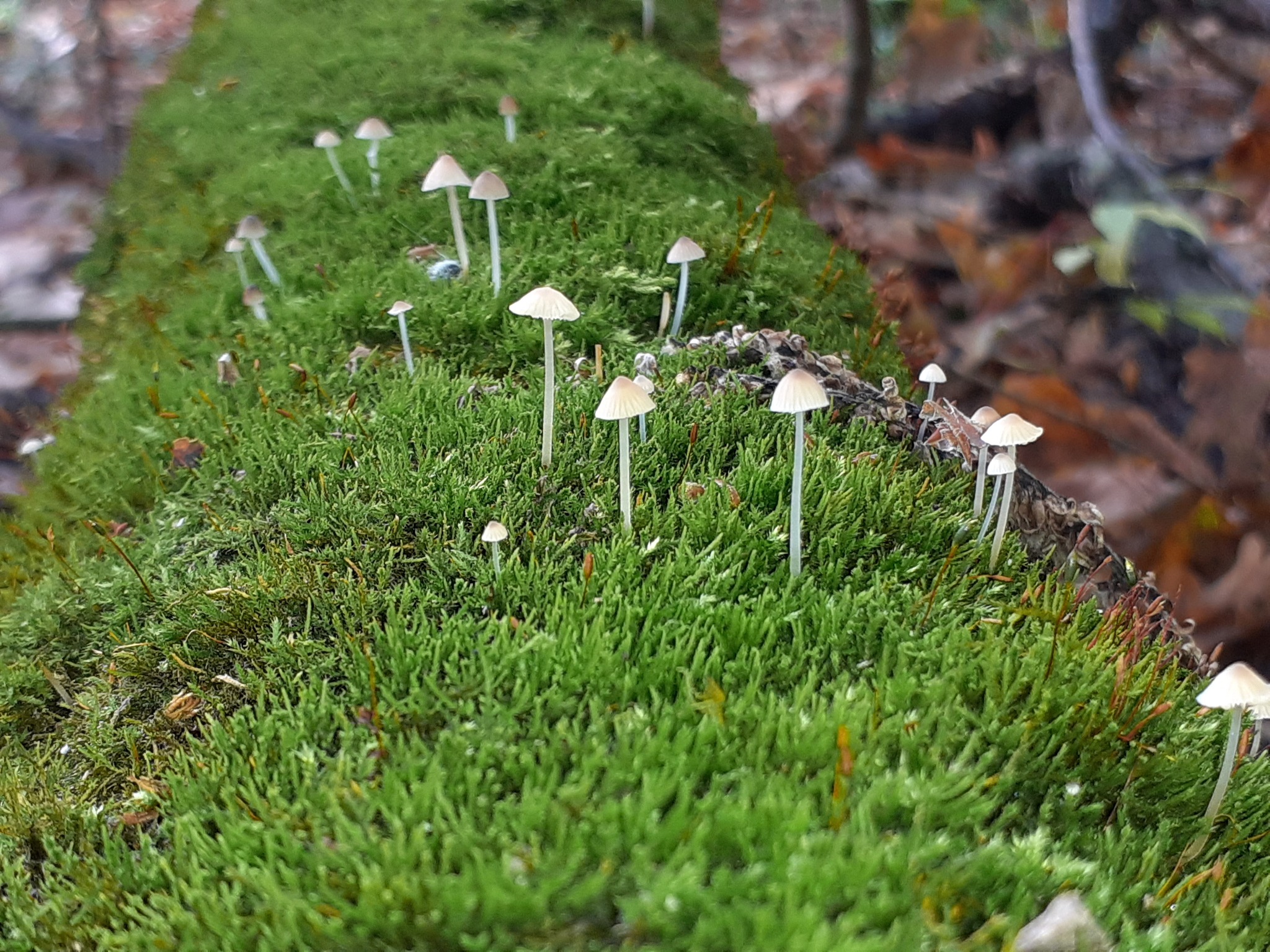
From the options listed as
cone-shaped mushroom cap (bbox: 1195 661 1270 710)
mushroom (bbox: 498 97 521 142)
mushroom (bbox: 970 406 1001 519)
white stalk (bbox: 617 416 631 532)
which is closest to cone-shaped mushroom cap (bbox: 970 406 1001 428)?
mushroom (bbox: 970 406 1001 519)

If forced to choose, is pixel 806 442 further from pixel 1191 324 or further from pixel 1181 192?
pixel 1181 192

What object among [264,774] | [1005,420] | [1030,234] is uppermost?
[1005,420]

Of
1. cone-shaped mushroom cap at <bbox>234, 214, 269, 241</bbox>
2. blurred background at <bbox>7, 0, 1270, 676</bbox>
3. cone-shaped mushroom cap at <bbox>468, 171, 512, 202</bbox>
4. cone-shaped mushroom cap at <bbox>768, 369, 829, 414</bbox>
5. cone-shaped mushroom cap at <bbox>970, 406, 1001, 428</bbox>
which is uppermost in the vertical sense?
cone-shaped mushroom cap at <bbox>468, 171, 512, 202</bbox>

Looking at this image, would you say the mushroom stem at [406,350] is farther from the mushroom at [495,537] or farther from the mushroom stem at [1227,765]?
the mushroom stem at [1227,765]

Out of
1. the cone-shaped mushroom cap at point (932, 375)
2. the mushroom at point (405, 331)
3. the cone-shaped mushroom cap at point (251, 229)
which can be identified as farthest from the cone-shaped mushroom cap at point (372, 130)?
the cone-shaped mushroom cap at point (932, 375)

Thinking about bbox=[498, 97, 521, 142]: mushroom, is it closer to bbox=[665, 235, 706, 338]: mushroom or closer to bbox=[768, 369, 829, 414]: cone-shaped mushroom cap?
bbox=[665, 235, 706, 338]: mushroom

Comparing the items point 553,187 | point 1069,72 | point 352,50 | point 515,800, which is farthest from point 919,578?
point 1069,72

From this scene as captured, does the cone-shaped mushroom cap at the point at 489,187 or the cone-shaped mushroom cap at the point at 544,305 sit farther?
the cone-shaped mushroom cap at the point at 489,187
